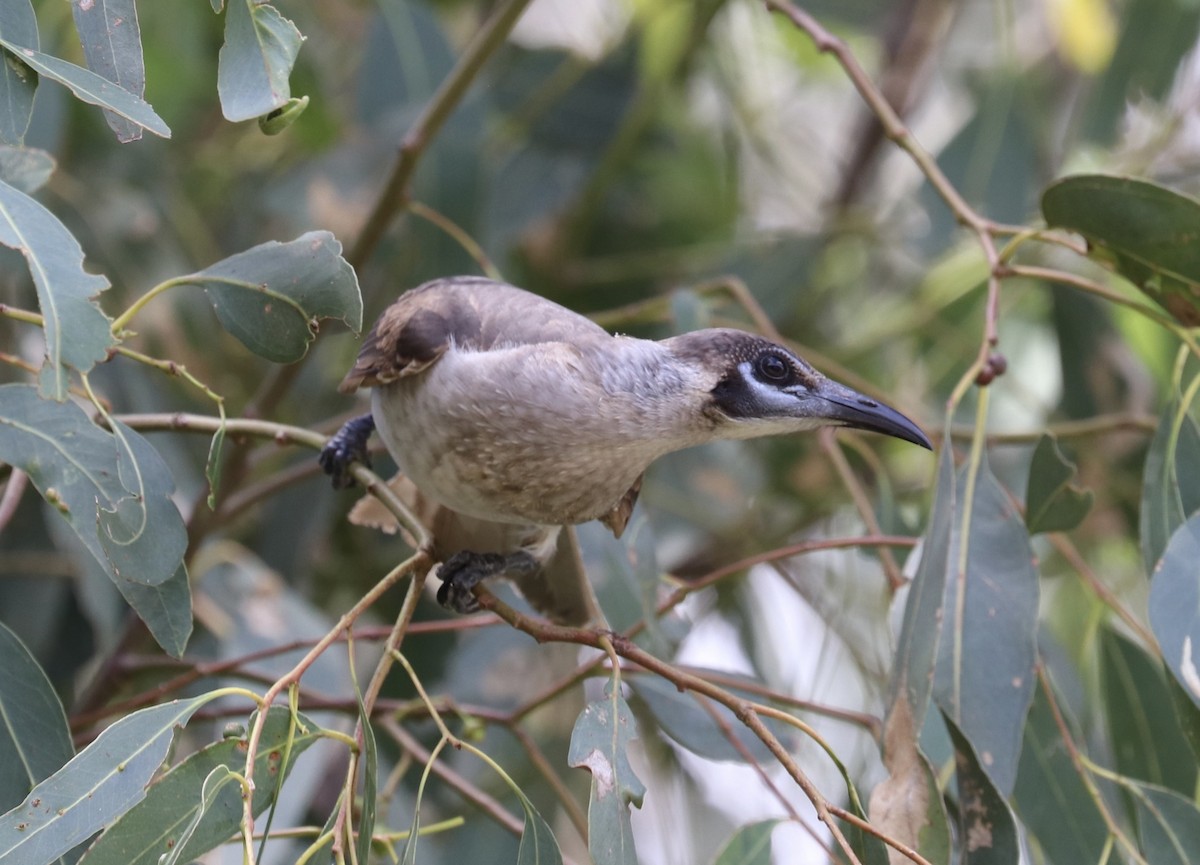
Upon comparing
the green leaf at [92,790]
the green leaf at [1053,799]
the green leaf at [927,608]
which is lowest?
the green leaf at [1053,799]

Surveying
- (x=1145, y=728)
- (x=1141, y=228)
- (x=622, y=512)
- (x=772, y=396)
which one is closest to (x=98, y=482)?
(x=622, y=512)

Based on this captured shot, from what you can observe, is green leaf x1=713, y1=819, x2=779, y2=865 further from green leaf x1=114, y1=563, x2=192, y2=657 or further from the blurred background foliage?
green leaf x1=114, y1=563, x2=192, y2=657

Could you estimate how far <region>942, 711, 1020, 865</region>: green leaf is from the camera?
1450mm

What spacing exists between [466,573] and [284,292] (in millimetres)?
518

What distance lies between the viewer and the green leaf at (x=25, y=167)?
5.38ft

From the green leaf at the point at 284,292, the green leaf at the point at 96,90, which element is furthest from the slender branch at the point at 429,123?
the green leaf at the point at 96,90

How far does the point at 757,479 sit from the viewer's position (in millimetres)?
3275

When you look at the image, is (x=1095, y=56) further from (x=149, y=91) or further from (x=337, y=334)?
(x=149, y=91)

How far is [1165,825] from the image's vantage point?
64.5 inches

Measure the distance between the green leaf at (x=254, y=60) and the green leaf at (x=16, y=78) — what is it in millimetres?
183

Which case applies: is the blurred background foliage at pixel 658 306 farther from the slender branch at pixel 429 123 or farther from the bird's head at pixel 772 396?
the bird's head at pixel 772 396

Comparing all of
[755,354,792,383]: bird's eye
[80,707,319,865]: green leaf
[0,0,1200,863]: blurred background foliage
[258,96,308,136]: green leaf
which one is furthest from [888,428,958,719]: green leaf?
[258,96,308,136]: green leaf

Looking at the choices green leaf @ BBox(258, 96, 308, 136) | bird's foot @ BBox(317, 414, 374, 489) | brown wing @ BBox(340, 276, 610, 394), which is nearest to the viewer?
green leaf @ BBox(258, 96, 308, 136)

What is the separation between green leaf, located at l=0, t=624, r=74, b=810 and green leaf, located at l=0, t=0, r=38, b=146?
566 millimetres
